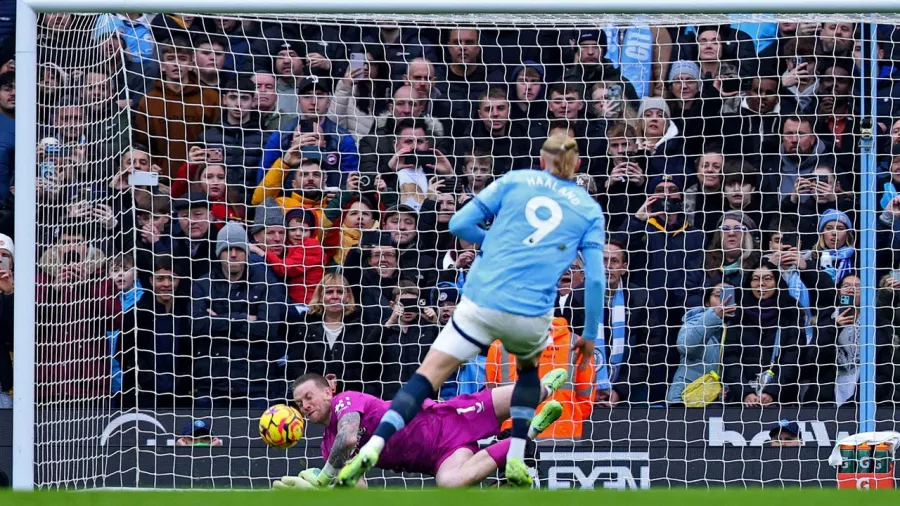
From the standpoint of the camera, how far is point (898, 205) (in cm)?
854

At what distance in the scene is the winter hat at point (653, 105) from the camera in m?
8.73

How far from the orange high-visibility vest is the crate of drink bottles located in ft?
5.10

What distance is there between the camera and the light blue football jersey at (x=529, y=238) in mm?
5461

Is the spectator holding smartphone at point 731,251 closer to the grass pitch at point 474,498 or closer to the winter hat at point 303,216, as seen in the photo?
the winter hat at point 303,216

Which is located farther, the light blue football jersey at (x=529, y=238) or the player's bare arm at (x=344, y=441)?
the player's bare arm at (x=344, y=441)

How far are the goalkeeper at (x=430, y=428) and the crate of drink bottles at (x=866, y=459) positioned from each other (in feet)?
6.59

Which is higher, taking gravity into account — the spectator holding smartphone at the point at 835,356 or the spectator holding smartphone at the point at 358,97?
the spectator holding smartphone at the point at 358,97

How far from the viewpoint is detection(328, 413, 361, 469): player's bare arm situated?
641cm

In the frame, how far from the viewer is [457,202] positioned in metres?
8.58

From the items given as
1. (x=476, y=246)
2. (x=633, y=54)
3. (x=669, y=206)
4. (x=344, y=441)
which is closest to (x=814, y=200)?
(x=669, y=206)

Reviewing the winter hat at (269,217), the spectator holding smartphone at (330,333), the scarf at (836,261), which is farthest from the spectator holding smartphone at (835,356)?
the winter hat at (269,217)

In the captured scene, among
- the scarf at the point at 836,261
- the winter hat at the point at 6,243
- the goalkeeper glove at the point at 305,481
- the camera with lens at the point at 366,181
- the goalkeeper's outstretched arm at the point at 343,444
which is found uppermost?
the camera with lens at the point at 366,181

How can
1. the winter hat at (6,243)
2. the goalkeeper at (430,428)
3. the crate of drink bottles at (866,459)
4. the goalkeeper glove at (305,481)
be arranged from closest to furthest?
the goalkeeper glove at (305,481)
the goalkeeper at (430,428)
the crate of drink bottles at (866,459)
the winter hat at (6,243)

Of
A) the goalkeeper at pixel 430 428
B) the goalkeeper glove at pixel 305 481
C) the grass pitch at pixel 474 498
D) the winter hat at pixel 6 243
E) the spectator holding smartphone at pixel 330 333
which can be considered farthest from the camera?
the spectator holding smartphone at pixel 330 333
